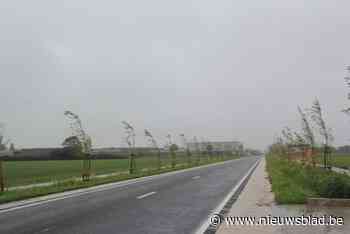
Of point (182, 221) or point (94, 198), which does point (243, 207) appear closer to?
point (182, 221)

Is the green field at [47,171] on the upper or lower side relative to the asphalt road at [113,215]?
lower

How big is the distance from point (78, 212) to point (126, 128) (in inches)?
1188

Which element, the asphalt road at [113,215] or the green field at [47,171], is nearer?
the asphalt road at [113,215]

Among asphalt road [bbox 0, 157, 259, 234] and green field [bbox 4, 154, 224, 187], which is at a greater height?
asphalt road [bbox 0, 157, 259, 234]

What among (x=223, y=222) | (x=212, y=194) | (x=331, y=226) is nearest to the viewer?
(x=331, y=226)

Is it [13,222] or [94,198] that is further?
[94,198]

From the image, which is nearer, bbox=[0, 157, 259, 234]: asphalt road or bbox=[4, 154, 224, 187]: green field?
bbox=[0, 157, 259, 234]: asphalt road

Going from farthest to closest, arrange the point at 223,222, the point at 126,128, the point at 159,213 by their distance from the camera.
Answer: the point at 126,128, the point at 159,213, the point at 223,222

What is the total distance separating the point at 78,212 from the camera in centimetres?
1362

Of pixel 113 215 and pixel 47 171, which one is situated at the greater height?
pixel 113 215

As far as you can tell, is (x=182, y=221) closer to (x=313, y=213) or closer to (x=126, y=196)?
(x=313, y=213)

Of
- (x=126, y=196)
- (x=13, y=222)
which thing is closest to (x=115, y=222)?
(x=13, y=222)

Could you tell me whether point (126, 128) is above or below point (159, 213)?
above

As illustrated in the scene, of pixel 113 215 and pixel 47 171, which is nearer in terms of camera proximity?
pixel 113 215
